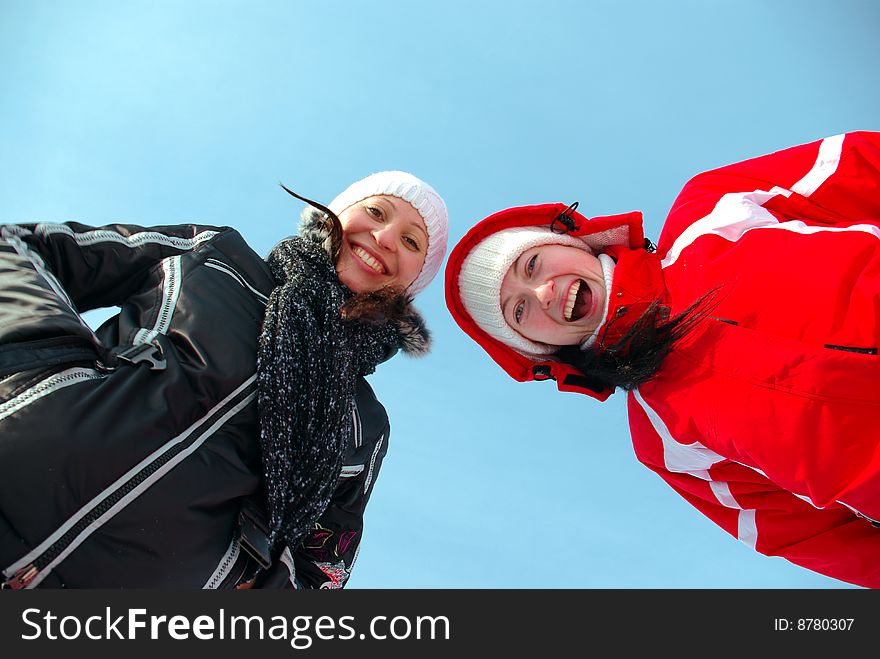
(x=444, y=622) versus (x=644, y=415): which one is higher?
(x=644, y=415)

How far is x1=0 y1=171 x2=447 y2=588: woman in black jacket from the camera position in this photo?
5.70 ft

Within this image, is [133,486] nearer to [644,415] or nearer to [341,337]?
[341,337]

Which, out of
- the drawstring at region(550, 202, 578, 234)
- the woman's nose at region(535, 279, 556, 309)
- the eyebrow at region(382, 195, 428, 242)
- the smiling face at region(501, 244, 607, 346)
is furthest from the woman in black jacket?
the drawstring at region(550, 202, 578, 234)

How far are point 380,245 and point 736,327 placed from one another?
5.54ft

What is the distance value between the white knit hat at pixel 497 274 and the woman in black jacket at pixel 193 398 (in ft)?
1.27

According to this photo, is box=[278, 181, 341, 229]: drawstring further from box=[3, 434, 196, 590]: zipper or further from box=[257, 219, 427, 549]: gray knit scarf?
box=[3, 434, 196, 590]: zipper

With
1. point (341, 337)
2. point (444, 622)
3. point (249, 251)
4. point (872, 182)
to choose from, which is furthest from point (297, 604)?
point (872, 182)

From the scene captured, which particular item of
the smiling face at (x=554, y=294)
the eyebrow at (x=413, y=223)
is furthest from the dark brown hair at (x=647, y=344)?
the eyebrow at (x=413, y=223)

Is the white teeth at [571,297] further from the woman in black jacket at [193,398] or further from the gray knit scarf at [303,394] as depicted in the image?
the gray knit scarf at [303,394]

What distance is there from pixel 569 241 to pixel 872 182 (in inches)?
56.5

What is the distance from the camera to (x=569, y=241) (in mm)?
3201

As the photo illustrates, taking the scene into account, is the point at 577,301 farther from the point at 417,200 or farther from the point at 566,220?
the point at 417,200

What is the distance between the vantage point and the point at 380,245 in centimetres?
296

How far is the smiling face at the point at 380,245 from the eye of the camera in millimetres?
2906
